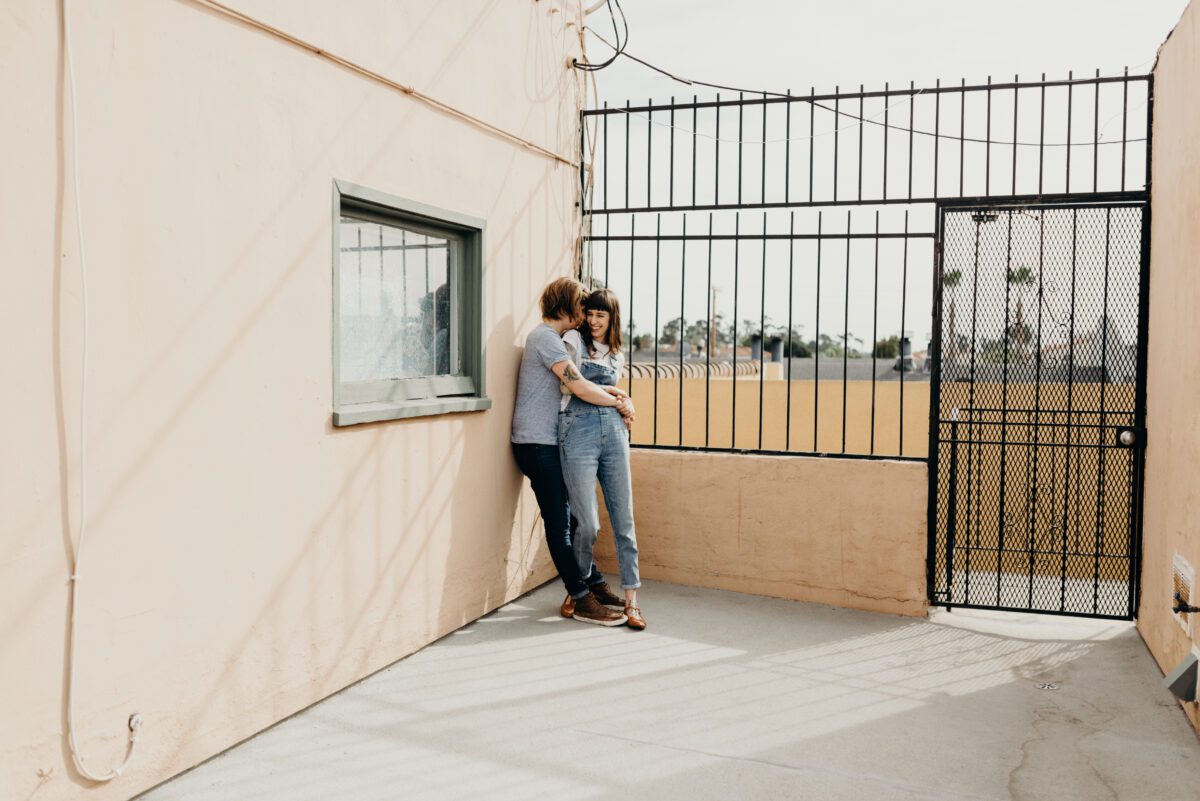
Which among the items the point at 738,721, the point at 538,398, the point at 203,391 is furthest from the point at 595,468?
the point at 203,391

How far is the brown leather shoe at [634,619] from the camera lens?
4.81m

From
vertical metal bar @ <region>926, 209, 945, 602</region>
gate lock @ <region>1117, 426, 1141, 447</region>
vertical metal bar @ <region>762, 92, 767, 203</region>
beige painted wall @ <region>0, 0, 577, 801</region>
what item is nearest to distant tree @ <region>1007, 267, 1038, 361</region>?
vertical metal bar @ <region>926, 209, 945, 602</region>

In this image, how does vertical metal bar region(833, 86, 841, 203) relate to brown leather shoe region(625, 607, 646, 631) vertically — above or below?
above

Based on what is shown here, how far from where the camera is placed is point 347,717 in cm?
355

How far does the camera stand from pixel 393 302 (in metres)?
4.21

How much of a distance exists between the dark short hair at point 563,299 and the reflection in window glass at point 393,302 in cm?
58

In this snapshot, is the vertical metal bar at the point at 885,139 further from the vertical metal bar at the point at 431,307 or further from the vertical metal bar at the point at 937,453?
the vertical metal bar at the point at 431,307

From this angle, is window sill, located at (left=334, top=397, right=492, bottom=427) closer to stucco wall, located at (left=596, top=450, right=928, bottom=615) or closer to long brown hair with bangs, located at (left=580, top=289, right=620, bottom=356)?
A: long brown hair with bangs, located at (left=580, top=289, right=620, bottom=356)

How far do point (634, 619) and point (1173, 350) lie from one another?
279 centimetres

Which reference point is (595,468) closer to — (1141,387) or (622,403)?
(622,403)

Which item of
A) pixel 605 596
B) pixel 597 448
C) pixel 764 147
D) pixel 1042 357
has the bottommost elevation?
pixel 605 596

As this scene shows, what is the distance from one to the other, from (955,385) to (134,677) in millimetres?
4100

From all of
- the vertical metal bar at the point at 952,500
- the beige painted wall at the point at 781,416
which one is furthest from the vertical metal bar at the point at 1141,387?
the beige painted wall at the point at 781,416

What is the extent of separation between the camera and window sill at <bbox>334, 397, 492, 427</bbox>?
147 inches
